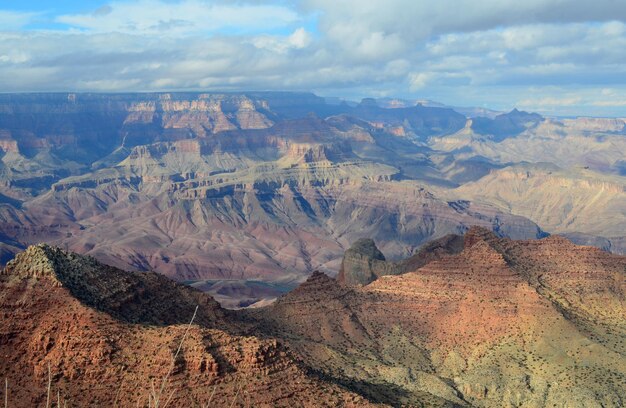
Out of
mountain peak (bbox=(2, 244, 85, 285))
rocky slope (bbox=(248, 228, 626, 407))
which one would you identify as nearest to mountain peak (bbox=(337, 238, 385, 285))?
rocky slope (bbox=(248, 228, 626, 407))

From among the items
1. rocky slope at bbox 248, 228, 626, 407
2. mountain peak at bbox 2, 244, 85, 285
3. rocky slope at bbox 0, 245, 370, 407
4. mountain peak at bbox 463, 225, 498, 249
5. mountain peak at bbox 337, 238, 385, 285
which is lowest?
mountain peak at bbox 337, 238, 385, 285

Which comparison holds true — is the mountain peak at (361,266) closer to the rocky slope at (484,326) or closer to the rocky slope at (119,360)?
the rocky slope at (484,326)

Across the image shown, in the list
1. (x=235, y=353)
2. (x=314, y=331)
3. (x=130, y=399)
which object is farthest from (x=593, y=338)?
(x=130, y=399)

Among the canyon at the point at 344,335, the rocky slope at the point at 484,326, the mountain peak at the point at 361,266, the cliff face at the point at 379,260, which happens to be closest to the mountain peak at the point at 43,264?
the canyon at the point at 344,335

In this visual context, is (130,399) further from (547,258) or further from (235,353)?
(547,258)

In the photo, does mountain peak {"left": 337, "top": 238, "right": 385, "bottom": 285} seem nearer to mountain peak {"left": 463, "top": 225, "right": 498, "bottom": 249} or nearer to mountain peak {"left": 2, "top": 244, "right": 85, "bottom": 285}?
mountain peak {"left": 463, "top": 225, "right": 498, "bottom": 249}

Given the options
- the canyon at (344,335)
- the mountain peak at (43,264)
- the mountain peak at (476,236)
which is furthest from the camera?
the mountain peak at (476,236)
